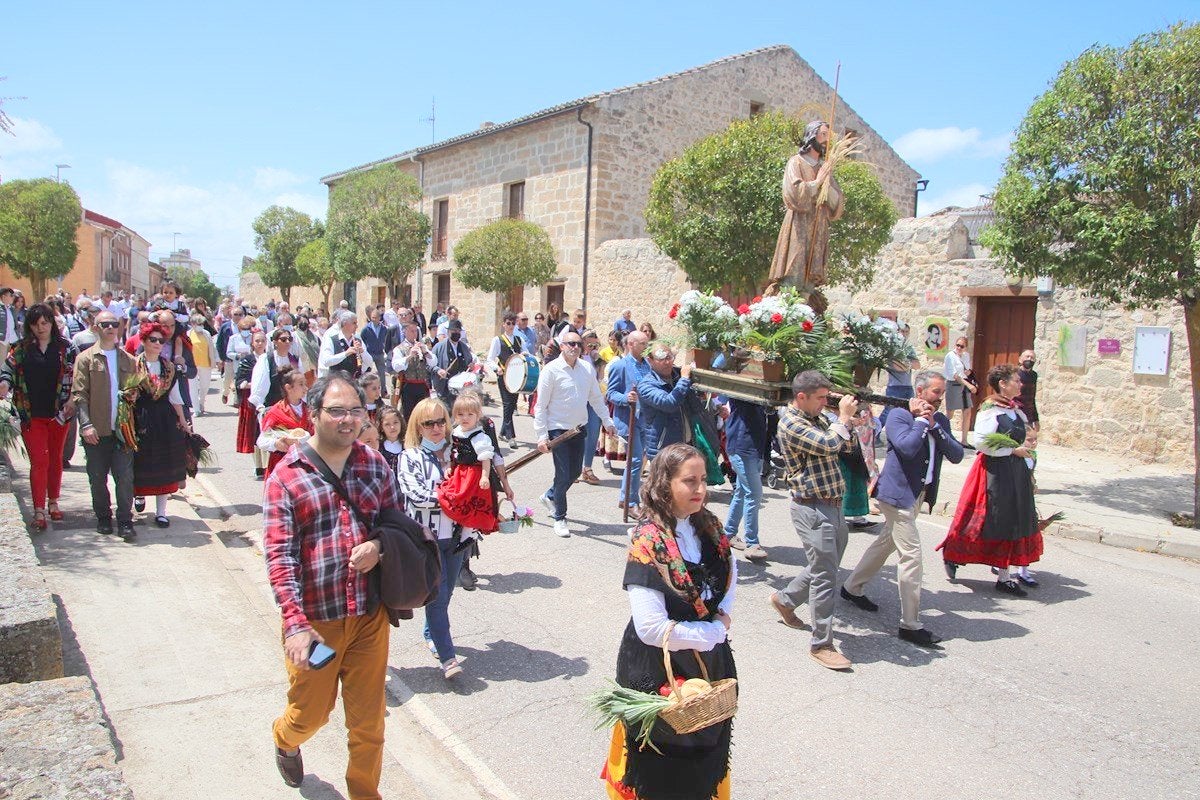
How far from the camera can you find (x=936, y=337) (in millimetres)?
14383

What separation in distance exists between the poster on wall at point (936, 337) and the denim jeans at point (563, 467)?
8858 millimetres

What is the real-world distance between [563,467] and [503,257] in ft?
46.9

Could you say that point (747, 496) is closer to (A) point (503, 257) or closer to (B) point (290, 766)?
(B) point (290, 766)

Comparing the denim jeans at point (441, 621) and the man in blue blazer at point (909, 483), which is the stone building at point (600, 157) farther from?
the denim jeans at point (441, 621)

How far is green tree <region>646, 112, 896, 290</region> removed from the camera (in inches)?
554

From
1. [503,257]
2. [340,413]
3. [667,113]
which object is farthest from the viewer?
[667,113]

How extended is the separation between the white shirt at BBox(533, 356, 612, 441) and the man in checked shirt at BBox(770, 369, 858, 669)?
10.0ft

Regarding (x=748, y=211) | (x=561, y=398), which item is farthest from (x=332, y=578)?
(x=748, y=211)

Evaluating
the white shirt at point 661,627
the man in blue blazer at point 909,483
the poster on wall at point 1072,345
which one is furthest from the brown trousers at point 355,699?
the poster on wall at point 1072,345

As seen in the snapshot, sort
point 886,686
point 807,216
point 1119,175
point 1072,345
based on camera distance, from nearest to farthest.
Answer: point 886,686
point 807,216
point 1119,175
point 1072,345

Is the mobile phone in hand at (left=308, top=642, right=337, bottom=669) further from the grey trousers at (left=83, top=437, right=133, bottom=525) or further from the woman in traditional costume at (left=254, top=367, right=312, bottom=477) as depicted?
the grey trousers at (left=83, top=437, right=133, bottom=525)

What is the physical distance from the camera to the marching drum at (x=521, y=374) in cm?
1147

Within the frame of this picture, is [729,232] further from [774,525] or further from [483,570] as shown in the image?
[483,570]

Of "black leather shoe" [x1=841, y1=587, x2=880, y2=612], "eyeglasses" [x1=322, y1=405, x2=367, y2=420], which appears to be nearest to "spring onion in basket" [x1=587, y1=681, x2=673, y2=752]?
"eyeglasses" [x1=322, y1=405, x2=367, y2=420]
